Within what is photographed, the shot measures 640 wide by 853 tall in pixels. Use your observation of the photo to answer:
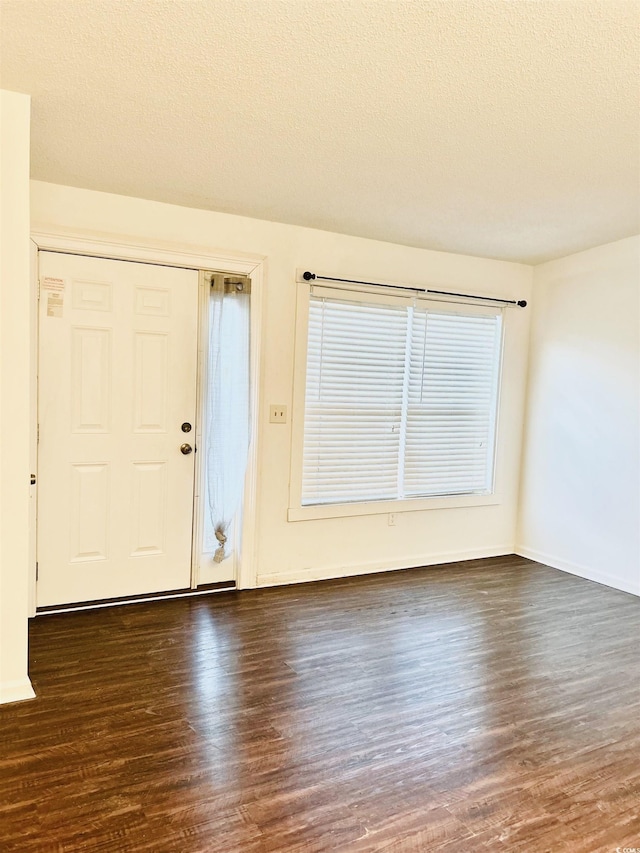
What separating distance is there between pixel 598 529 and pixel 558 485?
439 mm

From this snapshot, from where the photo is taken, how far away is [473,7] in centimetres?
152

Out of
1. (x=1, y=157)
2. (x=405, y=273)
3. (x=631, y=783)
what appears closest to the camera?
(x=631, y=783)

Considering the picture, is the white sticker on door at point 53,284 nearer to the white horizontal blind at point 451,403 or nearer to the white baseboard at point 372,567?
the white baseboard at point 372,567

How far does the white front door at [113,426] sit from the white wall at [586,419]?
9.10ft

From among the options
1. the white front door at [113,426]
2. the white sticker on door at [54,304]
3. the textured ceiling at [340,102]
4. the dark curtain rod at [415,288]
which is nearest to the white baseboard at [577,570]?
the dark curtain rod at [415,288]

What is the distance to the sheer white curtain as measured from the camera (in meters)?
3.29

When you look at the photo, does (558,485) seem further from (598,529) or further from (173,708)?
(173,708)

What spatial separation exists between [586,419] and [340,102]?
297cm

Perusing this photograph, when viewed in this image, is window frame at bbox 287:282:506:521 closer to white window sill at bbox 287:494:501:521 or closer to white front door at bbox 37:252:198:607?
white window sill at bbox 287:494:501:521

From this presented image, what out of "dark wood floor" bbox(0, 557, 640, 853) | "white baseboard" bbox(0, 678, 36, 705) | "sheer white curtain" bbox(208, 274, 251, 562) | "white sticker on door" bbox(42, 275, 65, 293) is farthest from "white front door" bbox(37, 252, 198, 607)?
"white baseboard" bbox(0, 678, 36, 705)

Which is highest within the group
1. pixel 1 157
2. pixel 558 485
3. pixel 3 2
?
pixel 3 2

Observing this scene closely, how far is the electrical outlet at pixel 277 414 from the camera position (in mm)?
3496

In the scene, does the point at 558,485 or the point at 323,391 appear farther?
the point at 558,485

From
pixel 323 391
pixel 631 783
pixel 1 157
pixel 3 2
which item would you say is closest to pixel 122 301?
pixel 1 157
